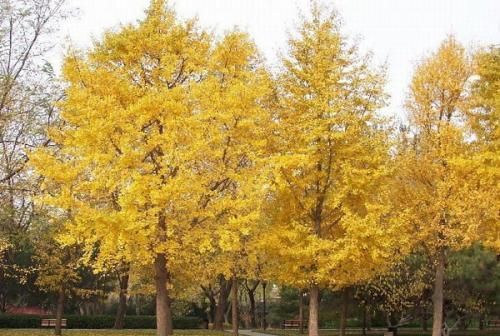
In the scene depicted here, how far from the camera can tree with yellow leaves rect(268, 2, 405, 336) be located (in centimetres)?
1678

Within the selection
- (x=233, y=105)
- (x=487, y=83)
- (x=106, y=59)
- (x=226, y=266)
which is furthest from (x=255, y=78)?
(x=487, y=83)

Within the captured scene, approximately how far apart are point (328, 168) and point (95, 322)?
27.0m

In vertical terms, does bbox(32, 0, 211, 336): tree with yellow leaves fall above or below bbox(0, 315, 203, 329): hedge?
above

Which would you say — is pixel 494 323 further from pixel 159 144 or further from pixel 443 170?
pixel 159 144

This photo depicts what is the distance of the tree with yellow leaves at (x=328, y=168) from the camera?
16.8 meters

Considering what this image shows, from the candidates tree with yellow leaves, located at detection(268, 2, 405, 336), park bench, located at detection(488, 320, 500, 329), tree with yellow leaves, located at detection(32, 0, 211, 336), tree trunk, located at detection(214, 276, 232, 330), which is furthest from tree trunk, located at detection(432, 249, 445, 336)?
park bench, located at detection(488, 320, 500, 329)

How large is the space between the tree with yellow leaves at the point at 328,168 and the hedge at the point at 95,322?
23.8 metres

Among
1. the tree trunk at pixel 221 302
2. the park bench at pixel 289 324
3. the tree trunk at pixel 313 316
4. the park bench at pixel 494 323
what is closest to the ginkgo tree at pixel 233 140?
the tree trunk at pixel 313 316

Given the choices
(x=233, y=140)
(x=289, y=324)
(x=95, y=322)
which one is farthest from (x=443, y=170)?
(x=289, y=324)

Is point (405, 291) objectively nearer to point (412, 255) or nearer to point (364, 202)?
point (412, 255)

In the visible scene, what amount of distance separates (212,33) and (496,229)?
34.4 ft

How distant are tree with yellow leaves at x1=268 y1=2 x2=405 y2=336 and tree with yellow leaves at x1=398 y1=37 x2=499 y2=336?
1728mm

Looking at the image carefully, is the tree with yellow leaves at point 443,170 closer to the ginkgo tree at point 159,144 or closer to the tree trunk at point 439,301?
the tree trunk at point 439,301

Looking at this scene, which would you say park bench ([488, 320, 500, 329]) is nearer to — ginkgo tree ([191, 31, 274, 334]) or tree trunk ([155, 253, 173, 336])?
ginkgo tree ([191, 31, 274, 334])
